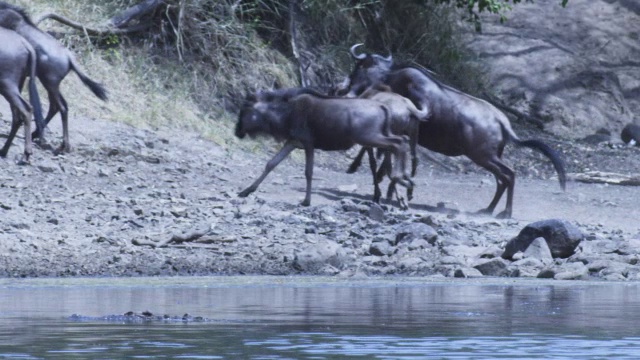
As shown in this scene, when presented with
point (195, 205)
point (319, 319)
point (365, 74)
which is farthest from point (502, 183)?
point (319, 319)

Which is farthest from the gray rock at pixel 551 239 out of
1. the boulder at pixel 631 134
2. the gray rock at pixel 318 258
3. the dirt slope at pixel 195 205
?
the boulder at pixel 631 134

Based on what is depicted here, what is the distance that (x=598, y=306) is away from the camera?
10.5 meters

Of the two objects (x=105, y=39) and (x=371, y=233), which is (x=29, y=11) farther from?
(x=371, y=233)

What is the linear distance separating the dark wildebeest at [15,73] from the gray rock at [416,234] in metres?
4.25

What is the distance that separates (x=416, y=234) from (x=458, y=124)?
4433 millimetres

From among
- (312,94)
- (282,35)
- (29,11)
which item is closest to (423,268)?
(312,94)

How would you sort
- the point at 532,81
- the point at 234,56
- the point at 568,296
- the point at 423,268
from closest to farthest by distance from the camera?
the point at 568,296
the point at 423,268
the point at 234,56
the point at 532,81

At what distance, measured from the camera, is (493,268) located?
13219mm

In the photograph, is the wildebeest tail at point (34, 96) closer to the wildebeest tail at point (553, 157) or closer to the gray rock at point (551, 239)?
the wildebeest tail at point (553, 157)

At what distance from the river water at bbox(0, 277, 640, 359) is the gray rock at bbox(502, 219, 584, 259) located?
1107 mm

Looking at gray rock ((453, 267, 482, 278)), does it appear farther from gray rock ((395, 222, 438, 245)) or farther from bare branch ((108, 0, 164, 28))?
bare branch ((108, 0, 164, 28))

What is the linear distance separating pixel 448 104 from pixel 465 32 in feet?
29.2

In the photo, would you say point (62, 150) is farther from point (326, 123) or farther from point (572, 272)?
point (572, 272)

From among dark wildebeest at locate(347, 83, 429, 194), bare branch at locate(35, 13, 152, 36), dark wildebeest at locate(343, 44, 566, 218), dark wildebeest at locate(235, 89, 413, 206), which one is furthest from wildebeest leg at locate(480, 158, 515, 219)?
bare branch at locate(35, 13, 152, 36)
